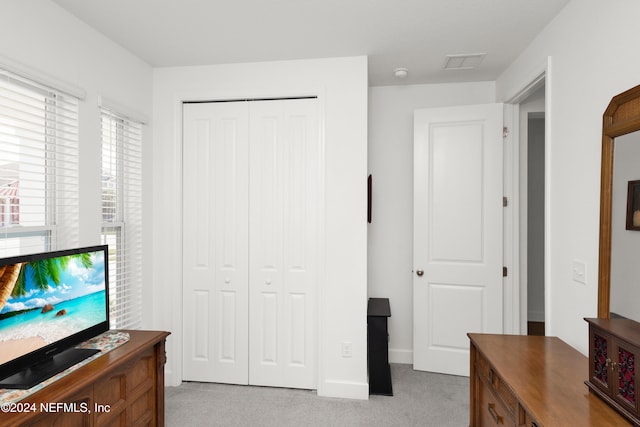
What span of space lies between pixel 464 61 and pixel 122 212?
2911 mm

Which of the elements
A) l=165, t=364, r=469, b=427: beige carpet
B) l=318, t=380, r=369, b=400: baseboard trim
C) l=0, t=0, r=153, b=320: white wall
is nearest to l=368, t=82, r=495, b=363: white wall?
l=165, t=364, r=469, b=427: beige carpet

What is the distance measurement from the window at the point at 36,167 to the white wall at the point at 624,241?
2.83 meters

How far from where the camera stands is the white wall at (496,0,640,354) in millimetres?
→ 1614

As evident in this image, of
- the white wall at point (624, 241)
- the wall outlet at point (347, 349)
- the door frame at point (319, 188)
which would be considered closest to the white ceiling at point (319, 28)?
the door frame at point (319, 188)

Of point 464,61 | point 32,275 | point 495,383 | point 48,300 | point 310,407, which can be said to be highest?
point 464,61

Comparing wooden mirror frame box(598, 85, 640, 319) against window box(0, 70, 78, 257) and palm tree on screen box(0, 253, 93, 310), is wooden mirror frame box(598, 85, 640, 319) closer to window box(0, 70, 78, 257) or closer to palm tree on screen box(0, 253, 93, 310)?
palm tree on screen box(0, 253, 93, 310)

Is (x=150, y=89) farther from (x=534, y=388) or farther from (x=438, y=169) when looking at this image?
(x=534, y=388)

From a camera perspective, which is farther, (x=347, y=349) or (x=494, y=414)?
(x=347, y=349)

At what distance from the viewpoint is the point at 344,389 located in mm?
2711

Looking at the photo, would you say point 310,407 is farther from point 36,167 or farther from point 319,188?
point 36,167

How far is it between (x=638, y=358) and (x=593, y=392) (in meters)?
0.32

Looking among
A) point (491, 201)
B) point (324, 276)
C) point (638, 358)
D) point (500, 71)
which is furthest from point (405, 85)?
point (638, 358)

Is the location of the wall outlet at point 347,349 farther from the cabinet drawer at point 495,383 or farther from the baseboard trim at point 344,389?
the cabinet drawer at point 495,383

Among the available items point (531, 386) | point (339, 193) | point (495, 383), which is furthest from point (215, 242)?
point (531, 386)
